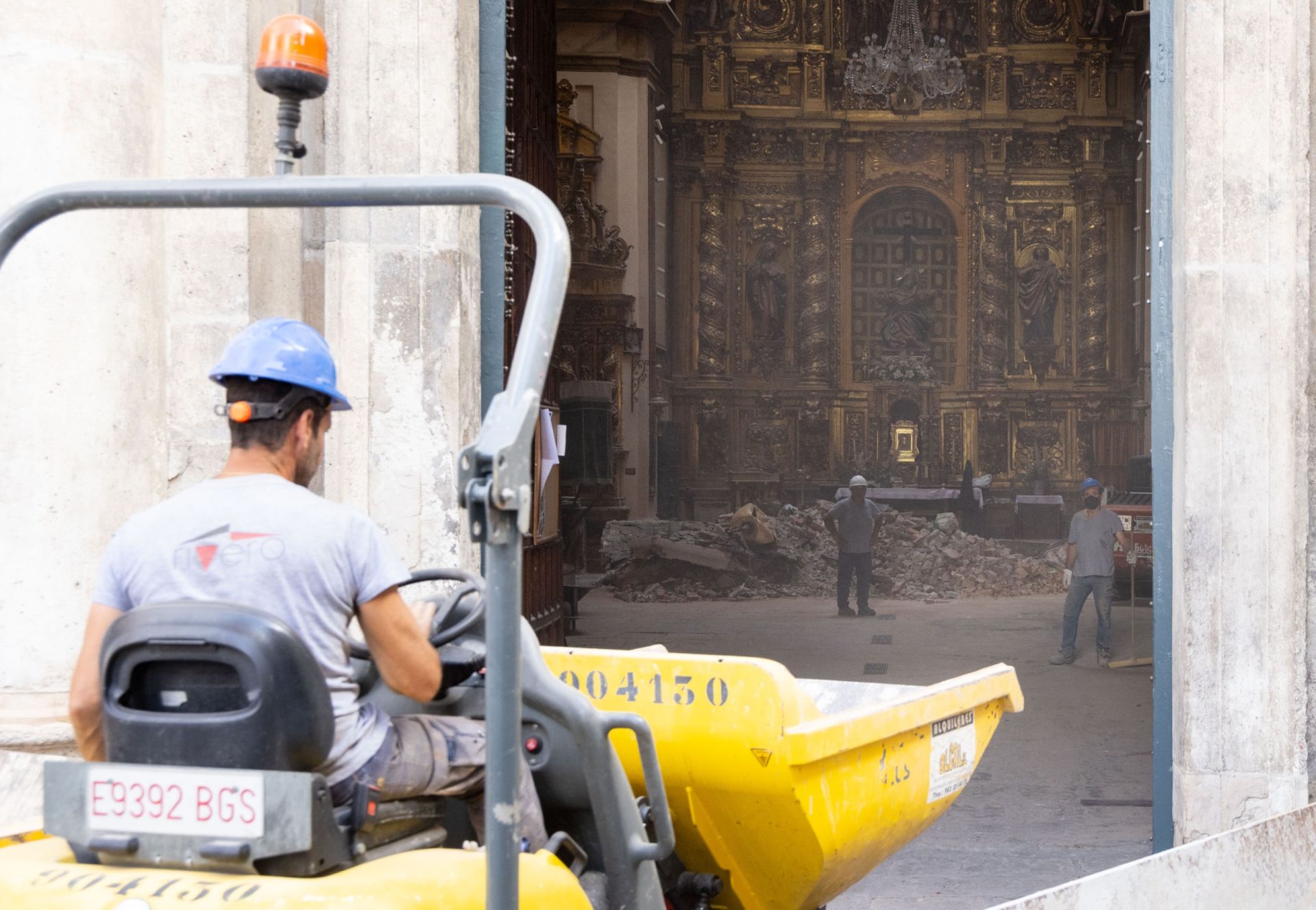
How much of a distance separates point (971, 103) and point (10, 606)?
73.7ft

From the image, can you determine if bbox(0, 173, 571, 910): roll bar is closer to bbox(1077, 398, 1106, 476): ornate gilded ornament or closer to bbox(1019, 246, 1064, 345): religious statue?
bbox(1077, 398, 1106, 476): ornate gilded ornament

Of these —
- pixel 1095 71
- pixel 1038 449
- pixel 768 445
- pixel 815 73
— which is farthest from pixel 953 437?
pixel 1095 71

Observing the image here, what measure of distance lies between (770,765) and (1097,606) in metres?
9.37

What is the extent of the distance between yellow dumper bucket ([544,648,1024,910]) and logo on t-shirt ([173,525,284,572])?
4.44 feet

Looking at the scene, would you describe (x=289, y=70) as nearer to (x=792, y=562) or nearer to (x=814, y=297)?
(x=792, y=562)

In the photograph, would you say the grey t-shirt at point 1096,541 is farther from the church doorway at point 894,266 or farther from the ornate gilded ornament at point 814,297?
the ornate gilded ornament at point 814,297

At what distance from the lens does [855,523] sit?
15.1 metres

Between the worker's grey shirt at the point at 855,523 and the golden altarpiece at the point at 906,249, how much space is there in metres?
8.15

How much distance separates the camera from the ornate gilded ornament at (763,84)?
24531 mm

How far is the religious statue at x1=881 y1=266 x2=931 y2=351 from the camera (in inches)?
960

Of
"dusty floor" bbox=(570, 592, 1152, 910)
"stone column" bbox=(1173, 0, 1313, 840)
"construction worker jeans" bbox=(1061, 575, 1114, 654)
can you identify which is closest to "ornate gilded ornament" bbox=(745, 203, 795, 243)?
"dusty floor" bbox=(570, 592, 1152, 910)

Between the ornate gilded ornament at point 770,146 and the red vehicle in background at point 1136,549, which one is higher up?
the ornate gilded ornament at point 770,146

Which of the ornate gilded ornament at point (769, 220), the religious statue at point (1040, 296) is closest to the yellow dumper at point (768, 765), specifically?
the ornate gilded ornament at point (769, 220)

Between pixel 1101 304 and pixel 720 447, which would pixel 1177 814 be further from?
pixel 1101 304
